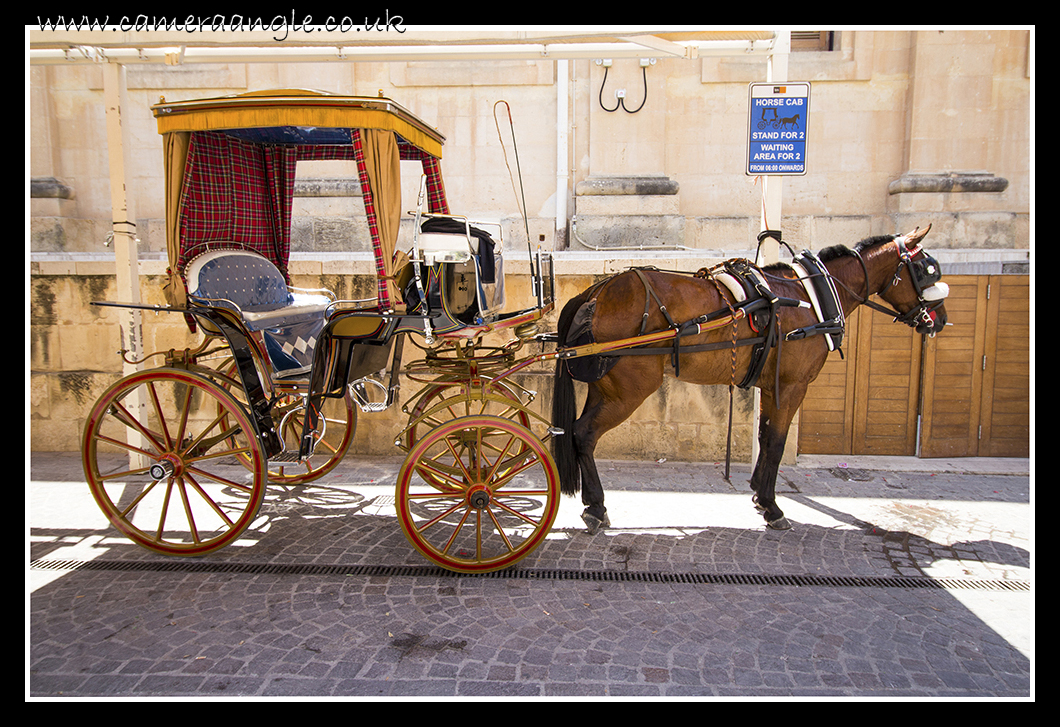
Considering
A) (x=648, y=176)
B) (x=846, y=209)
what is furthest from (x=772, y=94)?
(x=846, y=209)

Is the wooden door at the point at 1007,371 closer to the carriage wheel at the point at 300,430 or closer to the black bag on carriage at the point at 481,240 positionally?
the black bag on carriage at the point at 481,240

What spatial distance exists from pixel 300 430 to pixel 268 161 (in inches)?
85.1

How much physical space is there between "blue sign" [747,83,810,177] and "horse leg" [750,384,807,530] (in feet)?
6.03

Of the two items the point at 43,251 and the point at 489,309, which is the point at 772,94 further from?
the point at 43,251

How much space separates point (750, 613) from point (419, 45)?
4.43 meters

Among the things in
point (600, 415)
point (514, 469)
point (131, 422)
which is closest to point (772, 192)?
point (600, 415)

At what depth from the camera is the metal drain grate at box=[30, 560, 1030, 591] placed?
11.4 feet

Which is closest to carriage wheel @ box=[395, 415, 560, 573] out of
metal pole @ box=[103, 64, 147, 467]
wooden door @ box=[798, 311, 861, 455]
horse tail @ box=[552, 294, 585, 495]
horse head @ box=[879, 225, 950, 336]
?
horse tail @ box=[552, 294, 585, 495]

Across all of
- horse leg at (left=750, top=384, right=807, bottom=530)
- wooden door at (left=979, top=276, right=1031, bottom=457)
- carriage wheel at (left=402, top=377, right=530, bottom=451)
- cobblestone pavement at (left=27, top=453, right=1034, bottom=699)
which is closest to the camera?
cobblestone pavement at (left=27, top=453, right=1034, bottom=699)

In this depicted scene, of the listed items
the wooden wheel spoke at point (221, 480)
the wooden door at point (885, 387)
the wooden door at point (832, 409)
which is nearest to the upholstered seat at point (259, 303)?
the wooden wheel spoke at point (221, 480)

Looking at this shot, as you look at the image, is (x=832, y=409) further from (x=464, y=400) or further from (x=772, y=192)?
(x=464, y=400)

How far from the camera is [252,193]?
14.4 ft

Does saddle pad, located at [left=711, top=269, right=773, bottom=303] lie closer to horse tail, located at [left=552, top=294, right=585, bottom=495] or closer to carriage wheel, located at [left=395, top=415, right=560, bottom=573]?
horse tail, located at [left=552, top=294, right=585, bottom=495]

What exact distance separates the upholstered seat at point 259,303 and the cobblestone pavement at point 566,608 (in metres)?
1.18
